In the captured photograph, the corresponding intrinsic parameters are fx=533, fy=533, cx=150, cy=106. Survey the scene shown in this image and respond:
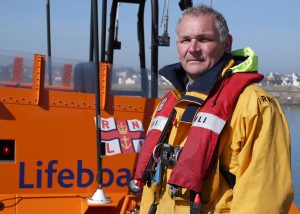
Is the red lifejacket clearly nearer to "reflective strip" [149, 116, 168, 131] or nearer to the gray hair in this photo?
the gray hair

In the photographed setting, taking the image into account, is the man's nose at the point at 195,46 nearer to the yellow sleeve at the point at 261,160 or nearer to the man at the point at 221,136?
the man at the point at 221,136

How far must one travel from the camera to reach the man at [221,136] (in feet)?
5.93

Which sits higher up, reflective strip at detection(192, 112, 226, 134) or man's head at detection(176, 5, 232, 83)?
man's head at detection(176, 5, 232, 83)

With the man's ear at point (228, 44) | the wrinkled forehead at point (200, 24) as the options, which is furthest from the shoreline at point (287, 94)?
the wrinkled forehead at point (200, 24)

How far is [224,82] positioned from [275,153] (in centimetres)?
33

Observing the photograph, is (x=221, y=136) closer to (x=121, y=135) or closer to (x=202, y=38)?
(x=202, y=38)

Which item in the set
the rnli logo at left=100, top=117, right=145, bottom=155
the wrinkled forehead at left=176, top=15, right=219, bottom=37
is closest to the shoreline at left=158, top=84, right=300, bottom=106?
the rnli logo at left=100, top=117, right=145, bottom=155

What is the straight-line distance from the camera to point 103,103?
3.90m

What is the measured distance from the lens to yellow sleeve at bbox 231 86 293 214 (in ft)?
5.88

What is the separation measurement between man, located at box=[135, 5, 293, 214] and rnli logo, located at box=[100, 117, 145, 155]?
1.75 metres

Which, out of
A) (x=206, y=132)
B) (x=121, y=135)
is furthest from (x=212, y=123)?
(x=121, y=135)

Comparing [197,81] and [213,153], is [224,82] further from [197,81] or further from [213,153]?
[213,153]

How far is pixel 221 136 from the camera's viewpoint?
75.3 inches

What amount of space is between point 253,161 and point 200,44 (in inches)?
19.6
